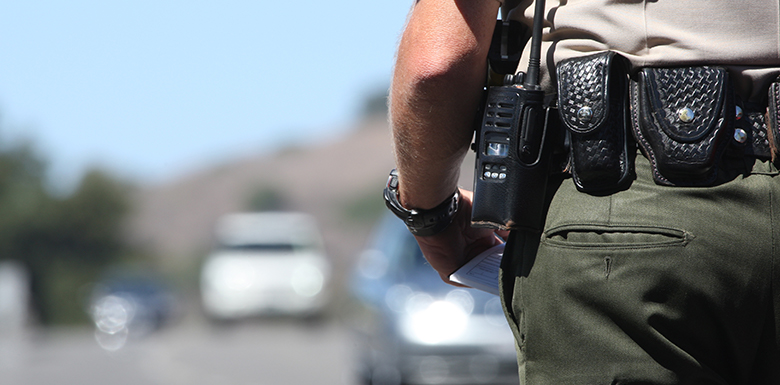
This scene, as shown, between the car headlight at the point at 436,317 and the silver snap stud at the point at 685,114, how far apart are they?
206 inches

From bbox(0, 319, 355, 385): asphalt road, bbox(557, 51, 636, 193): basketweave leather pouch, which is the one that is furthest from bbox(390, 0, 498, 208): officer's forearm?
bbox(0, 319, 355, 385): asphalt road

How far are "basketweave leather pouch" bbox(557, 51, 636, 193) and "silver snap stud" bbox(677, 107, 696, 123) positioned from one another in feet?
0.30

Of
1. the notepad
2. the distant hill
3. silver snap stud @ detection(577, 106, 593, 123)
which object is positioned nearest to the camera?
silver snap stud @ detection(577, 106, 593, 123)

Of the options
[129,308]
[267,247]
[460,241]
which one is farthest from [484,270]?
[129,308]

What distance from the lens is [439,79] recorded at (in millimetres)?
1643

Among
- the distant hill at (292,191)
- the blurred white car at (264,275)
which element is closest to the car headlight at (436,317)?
the blurred white car at (264,275)

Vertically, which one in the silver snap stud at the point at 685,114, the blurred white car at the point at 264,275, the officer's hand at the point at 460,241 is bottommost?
the blurred white car at the point at 264,275

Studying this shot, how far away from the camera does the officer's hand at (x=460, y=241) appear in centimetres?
196

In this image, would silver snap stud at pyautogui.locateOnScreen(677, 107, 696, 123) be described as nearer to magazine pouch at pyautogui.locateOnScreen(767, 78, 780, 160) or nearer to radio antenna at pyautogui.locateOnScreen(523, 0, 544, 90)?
magazine pouch at pyautogui.locateOnScreen(767, 78, 780, 160)

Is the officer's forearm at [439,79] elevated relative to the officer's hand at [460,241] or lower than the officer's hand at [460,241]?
elevated

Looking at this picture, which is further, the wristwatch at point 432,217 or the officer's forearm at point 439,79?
the wristwatch at point 432,217

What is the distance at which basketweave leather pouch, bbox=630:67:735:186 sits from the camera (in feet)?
4.72

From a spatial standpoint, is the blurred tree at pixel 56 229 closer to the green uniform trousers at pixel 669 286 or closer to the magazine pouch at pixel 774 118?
the green uniform trousers at pixel 669 286

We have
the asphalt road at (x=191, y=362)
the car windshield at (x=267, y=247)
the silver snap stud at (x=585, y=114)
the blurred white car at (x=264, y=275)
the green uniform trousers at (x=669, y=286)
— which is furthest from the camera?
the car windshield at (x=267, y=247)
